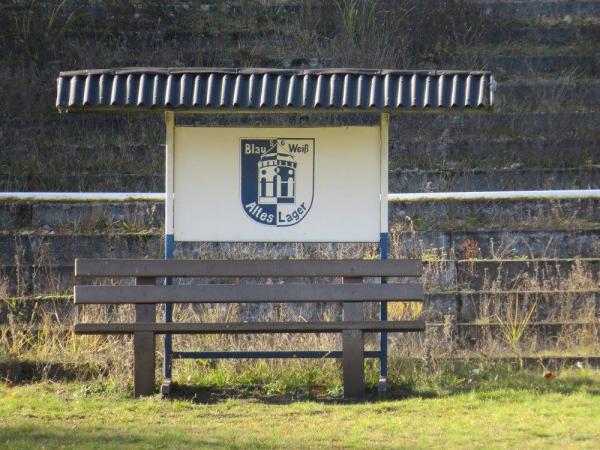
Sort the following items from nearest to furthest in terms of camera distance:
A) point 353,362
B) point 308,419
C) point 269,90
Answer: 1. point 308,419
2. point 269,90
3. point 353,362

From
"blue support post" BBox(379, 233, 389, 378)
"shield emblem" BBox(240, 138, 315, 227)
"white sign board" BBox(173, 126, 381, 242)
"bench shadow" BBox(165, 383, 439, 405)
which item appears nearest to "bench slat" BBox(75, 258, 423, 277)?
"blue support post" BBox(379, 233, 389, 378)

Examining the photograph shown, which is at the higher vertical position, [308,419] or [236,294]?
[236,294]

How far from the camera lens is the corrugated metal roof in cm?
851

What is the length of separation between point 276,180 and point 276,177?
0.02 m

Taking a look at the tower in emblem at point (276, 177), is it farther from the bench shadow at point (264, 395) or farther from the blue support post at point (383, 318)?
the bench shadow at point (264, 395)

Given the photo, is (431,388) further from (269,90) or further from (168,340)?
(269,90)

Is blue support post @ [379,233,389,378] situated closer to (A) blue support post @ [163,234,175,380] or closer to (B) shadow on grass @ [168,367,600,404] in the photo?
(B) shadow on grass @ [168,367,600,404]

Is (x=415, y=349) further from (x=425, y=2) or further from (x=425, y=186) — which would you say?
(x=425, y=2)

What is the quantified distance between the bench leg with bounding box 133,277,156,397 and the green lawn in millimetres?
148

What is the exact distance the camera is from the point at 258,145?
30.3 ft

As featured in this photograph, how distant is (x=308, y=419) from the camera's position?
26.3 feet

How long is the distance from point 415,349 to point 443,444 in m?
2.90

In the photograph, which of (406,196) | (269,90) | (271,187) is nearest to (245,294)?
(271,187)

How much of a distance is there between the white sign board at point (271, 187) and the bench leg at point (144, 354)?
699 mm
